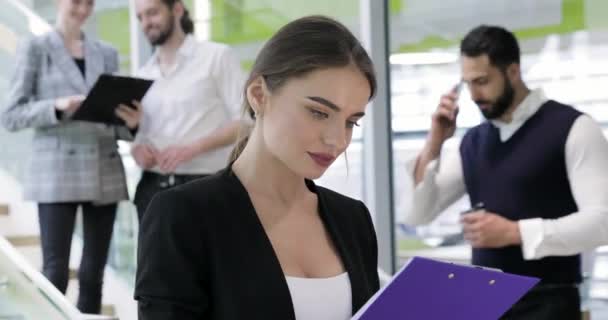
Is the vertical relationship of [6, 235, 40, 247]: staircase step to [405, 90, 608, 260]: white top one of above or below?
below

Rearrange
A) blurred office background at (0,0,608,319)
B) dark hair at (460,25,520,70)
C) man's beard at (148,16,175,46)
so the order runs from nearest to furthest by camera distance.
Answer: dark hair at (460,25,520,70) → man's beard at (148,16,175,46) → blurred office background at (0,0,608,319)

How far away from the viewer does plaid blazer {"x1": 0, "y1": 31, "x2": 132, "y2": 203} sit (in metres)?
3.42

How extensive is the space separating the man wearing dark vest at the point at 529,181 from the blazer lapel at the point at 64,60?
1610 millimetres

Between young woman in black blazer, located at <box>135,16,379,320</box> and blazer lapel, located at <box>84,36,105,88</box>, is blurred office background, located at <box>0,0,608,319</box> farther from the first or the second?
young woman in black blazer, located at <box>135,16,379,320</box>

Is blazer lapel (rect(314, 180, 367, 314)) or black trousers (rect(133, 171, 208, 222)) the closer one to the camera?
blazer lapel (rect(314, 180, 367, 314))

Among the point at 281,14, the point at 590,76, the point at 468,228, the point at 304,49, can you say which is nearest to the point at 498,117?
the point at 468,228

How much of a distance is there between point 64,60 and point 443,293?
8.47 feet

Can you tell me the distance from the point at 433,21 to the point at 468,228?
1837 millimetres

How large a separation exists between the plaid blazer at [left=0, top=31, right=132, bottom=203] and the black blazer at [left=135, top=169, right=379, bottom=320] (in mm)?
2102

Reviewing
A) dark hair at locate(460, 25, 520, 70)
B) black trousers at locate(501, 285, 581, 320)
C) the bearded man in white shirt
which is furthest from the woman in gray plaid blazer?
black trousers at locate(501, 285, 581, 320)

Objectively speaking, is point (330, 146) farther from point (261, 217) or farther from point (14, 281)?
point (14, 281)

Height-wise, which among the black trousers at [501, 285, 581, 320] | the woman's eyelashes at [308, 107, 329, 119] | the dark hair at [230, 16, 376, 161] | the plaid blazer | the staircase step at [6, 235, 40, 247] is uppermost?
the dark hair at [230, 16, 376, 161]

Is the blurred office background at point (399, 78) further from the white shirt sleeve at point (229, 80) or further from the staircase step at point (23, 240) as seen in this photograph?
the white shirt sleeve at point (229, 80)

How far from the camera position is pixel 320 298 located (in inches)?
56.7
